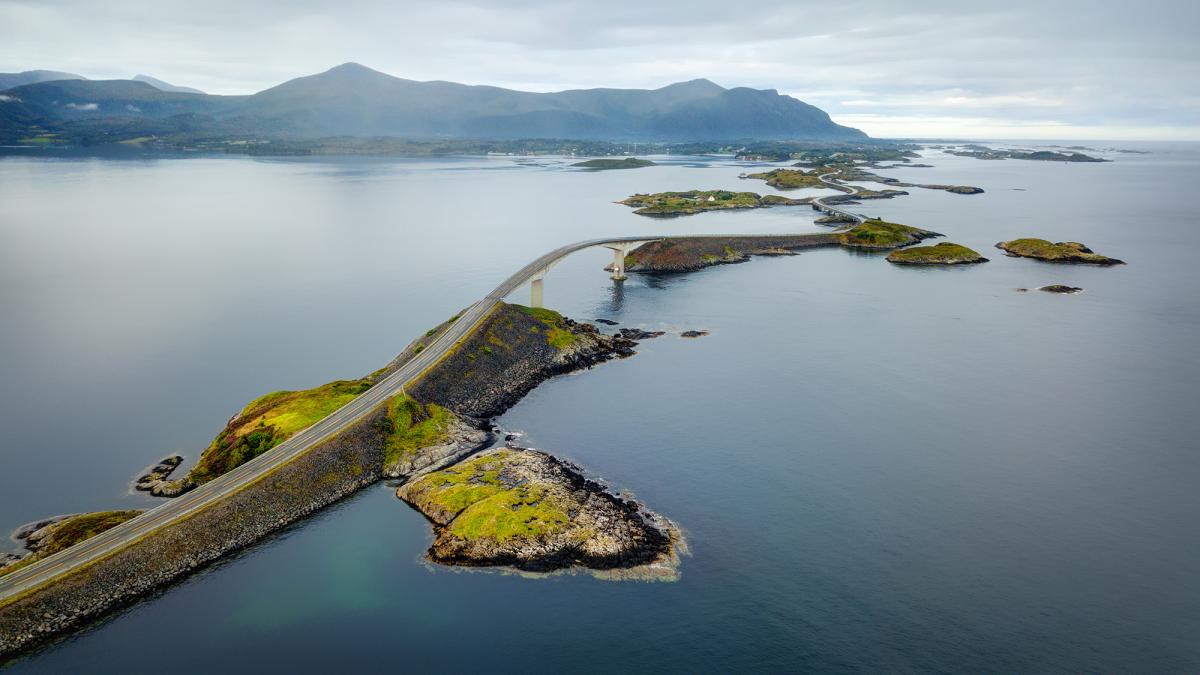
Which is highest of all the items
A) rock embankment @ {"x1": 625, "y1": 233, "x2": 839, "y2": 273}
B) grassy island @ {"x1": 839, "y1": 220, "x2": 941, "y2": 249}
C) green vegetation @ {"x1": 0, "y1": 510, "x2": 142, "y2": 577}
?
grassy island @ {"x1": 839, "y1": 220, "x2": 941, "y2": 249}

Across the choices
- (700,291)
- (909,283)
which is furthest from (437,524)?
(909,283)

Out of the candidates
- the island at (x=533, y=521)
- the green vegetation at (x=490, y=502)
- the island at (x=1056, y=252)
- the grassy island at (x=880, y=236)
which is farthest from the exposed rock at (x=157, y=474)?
the island at (x=1056, y=252)

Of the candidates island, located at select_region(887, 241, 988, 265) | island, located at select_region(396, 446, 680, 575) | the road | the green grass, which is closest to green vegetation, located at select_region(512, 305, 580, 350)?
the road

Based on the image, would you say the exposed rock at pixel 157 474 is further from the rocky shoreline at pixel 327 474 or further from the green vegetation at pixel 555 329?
the green vegetation at pixel 555 329

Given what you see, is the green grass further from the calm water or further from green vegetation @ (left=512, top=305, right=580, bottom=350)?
green vegetation @ (left=512, top=305, right=580, bottom=350)

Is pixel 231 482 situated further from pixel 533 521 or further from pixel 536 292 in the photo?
pixel 536 292

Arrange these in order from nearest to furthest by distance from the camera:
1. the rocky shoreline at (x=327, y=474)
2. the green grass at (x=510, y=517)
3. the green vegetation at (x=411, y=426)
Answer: the rocky shoreline at (x=327, y=474), the green grass at (x=510, y=517), the green vegetation at (x=411, y=426)
